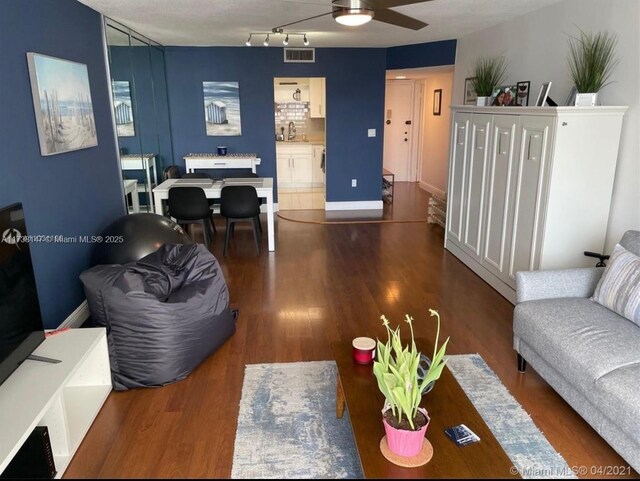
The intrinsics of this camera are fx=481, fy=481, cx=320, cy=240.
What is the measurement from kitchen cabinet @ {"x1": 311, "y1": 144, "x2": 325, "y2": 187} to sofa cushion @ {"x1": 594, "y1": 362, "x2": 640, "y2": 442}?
7.53 meters

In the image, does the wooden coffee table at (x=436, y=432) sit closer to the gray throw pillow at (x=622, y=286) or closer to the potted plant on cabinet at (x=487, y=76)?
the gray throw pillow at (x=622, y=286)

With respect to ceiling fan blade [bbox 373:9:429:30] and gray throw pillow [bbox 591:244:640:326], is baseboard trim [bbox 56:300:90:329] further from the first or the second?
gray throw pillow [bbox 591:244:640:326]

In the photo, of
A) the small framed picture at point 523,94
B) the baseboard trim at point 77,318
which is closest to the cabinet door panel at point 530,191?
the small framed picture at point 523,94

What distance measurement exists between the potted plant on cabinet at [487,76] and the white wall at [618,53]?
10 centimetres

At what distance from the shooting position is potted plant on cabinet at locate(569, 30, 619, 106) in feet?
10.8

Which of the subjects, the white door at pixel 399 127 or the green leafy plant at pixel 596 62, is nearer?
the green leafy plant at pixel 596 62

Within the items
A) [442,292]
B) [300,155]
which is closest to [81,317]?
[442,292]

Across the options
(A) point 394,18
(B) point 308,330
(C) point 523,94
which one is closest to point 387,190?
(C) point 523,94

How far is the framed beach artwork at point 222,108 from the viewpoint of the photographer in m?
6.92

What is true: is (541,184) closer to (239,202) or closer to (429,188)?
(239,202)

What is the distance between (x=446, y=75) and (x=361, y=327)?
620 centimetres

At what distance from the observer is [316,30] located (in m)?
5.37

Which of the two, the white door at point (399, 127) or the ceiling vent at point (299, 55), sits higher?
the ceiling vent at point (299, 55)

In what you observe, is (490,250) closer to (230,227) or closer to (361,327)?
(361,327)
